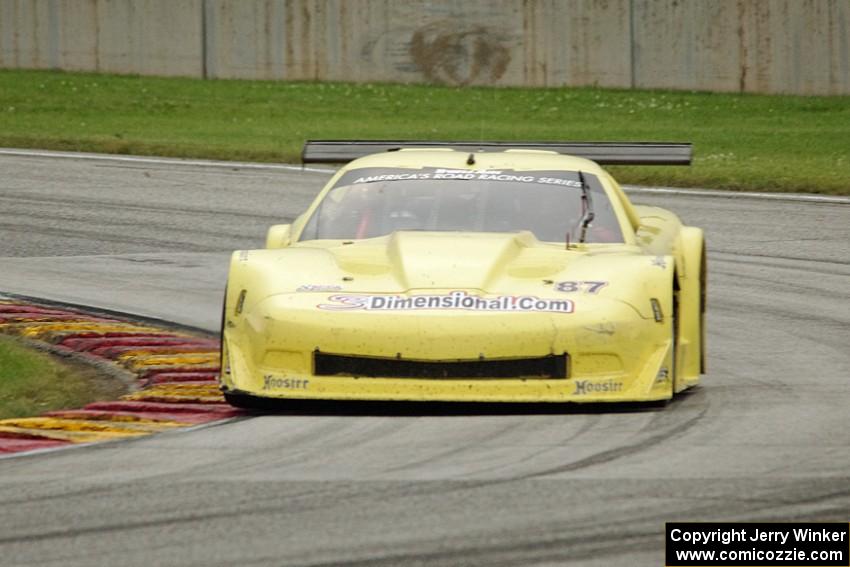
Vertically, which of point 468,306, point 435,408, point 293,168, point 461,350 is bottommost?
point 435,408

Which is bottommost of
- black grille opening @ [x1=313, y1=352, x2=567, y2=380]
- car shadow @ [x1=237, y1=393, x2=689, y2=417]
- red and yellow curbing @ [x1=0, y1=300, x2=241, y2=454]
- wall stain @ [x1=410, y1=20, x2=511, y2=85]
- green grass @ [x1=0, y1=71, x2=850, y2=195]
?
red and yellow curbing @ [x1=0, y1=300, x2=241, y2=454]

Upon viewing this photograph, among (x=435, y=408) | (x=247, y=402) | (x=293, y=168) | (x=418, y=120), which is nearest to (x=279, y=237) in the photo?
(x=247, y=402)

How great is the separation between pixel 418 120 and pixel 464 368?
58.4ft

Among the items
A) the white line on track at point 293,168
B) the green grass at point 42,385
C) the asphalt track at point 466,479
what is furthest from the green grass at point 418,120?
the asphalt track at point 466,479

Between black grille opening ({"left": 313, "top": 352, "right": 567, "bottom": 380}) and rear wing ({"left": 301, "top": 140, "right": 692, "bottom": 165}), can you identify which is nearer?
black grille opening ({"left": 313, "top": 352, "right": 567, "bottom": 380})

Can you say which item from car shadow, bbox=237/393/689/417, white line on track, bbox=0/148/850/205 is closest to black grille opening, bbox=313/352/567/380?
car shadow, bbox=237/393/689/417

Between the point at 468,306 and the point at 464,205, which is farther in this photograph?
the point at 464,205

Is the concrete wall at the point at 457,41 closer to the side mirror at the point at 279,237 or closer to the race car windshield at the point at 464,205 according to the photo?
the race car windshield at the point at 464,205

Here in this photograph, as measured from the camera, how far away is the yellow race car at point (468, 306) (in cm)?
733

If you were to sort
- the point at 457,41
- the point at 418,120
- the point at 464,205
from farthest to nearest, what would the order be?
1. the point at 457,41
2. the point at 418,120
3. the point at 464,205

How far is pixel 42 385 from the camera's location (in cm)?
883

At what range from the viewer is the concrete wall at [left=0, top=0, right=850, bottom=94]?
→ 26.9 metres

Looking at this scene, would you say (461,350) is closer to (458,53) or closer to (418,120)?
(418,120)

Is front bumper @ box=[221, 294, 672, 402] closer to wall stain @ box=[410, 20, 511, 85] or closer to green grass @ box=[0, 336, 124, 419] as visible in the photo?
green grass @ box=[0, 336, 124, 419]
